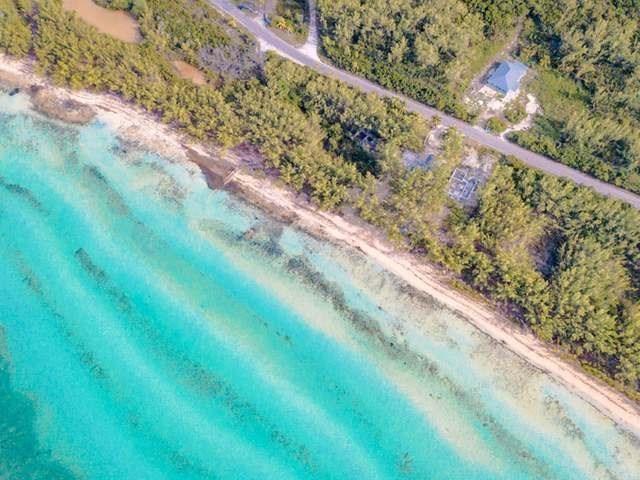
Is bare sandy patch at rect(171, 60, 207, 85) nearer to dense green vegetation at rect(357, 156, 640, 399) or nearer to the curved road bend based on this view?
the curved road bend

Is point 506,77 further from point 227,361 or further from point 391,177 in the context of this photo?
point 227,361

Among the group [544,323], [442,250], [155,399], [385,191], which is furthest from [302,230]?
[544,323]

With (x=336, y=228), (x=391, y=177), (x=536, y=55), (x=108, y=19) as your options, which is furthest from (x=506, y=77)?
(x=108, y=19)

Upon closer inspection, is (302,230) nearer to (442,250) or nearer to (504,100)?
(442,250)

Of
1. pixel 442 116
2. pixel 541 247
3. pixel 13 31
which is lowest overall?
pixel 541 247

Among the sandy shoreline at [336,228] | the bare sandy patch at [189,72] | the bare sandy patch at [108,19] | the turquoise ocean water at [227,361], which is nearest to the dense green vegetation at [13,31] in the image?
the sandy shoreline at [336,228]

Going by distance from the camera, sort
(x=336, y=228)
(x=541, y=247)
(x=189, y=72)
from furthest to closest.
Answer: (x=189, y=72) < (x=336, y=228) < (x=541, y=247)

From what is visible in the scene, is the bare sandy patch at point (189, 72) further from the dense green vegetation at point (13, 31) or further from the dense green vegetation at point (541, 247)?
the dense green vegetation at point (541, 247)
